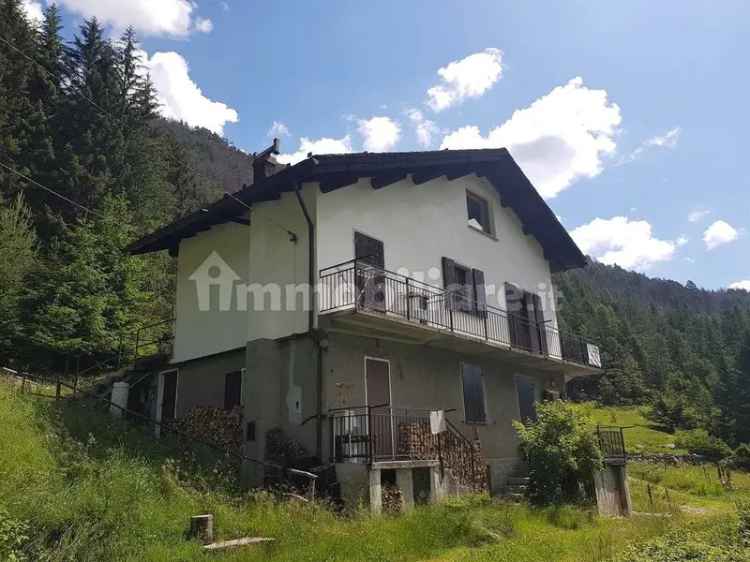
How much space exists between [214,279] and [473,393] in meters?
8.06

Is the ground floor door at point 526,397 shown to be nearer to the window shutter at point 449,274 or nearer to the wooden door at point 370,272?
the window shutter at point 449,274

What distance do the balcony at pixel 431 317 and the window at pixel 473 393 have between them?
2.60 ft

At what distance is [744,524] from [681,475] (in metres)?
26.5

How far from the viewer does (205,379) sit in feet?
50.9

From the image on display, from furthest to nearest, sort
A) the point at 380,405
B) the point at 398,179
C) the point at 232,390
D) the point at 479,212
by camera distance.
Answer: the point at 479,212
the point at 398,179
the point at 232,390
the point at 380,405

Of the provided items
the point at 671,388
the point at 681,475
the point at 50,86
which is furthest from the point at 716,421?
the point at 50,86

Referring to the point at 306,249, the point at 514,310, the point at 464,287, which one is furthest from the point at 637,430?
the point at 306,249

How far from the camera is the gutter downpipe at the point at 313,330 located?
12477mm

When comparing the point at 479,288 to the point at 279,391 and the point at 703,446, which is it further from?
the point at 703,446

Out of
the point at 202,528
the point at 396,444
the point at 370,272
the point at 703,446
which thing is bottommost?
the point at 202,528

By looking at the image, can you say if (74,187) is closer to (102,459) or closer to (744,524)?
(102,459)

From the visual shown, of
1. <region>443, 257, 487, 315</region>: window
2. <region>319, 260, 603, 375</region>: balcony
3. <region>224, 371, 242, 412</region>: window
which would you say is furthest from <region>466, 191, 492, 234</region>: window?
<region>224, 371, 242, 412</region>: window

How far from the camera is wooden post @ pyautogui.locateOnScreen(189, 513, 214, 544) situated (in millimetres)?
8352

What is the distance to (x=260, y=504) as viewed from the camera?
32.5 feet
